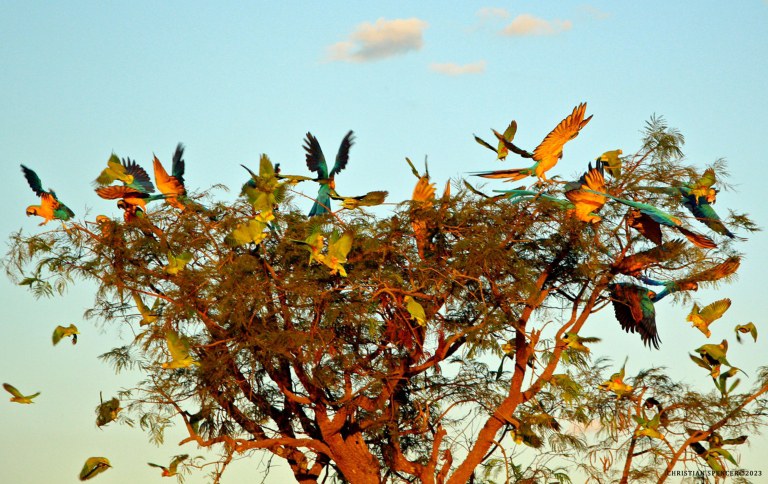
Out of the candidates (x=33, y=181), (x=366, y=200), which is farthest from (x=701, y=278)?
(x=33, y=181)

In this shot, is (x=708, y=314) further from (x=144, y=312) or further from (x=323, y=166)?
(x=144, y=312)

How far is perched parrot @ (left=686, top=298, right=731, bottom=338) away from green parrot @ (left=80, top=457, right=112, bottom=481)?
524 centimetres

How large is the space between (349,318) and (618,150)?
9.57 ft

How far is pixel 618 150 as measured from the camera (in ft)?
37.1

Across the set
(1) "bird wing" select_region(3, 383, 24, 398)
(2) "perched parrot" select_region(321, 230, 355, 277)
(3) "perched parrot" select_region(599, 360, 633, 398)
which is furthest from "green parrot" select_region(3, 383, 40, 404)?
(3) "perched parrot" select_region(599, 360, 633, 398)

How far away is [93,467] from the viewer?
1060cm

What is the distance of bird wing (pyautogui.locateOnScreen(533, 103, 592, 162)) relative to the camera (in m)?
10.8

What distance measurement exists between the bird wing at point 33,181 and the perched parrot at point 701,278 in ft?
17.9

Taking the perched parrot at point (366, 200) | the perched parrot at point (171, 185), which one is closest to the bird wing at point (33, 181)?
the perched parrot at point (171, 185)

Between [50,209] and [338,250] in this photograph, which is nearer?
[338,250]

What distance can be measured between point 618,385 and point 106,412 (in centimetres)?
456

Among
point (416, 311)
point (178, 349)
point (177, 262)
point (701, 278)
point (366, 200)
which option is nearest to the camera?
point (178, 349)

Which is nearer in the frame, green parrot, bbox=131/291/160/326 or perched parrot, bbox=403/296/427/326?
perched parrot, bbox=403/296/427/326

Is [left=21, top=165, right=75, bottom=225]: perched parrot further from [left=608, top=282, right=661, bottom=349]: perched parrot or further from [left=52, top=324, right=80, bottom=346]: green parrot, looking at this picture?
[left=608, top=282, right=661, bottom=349]: perched parrot
